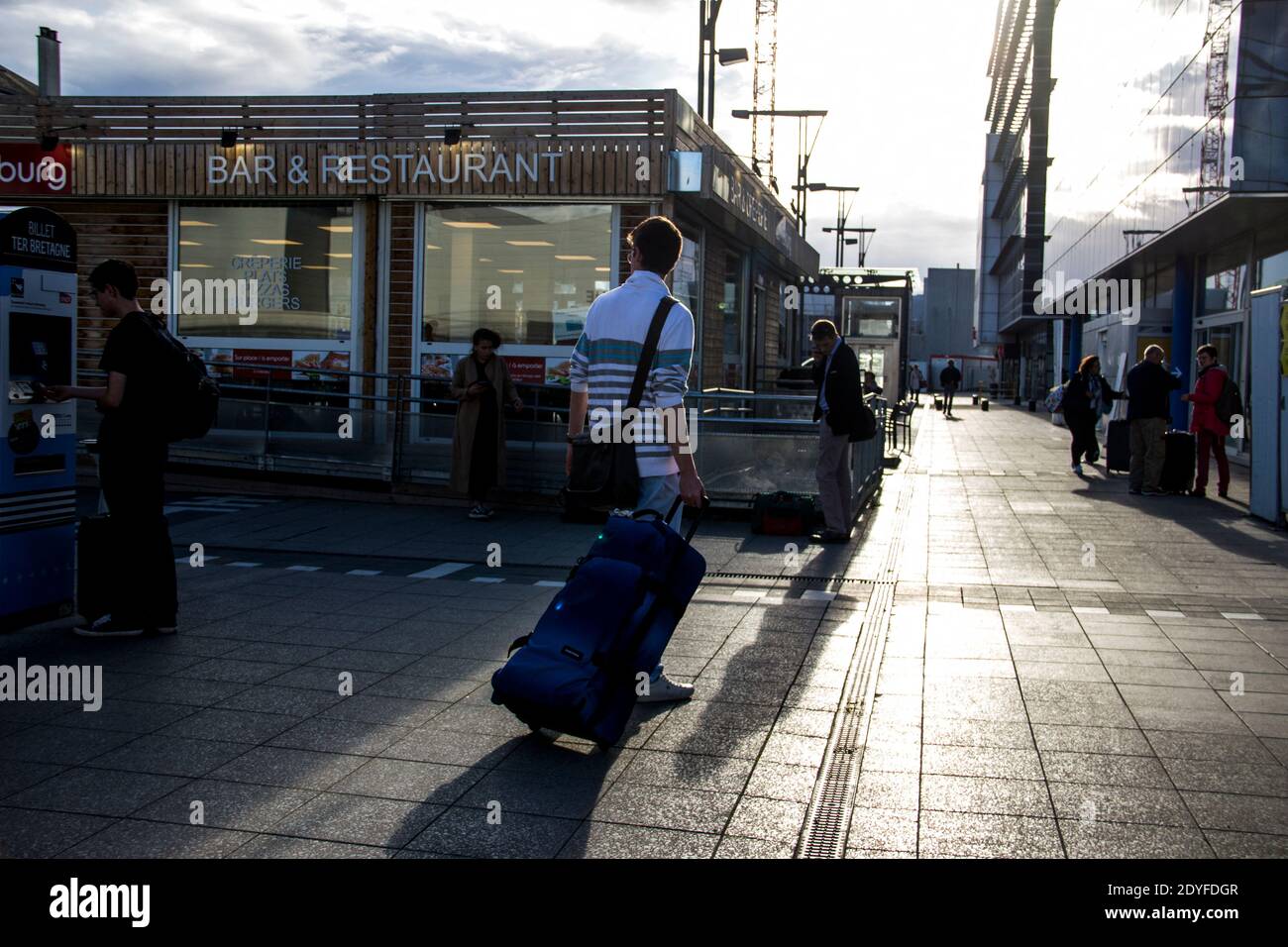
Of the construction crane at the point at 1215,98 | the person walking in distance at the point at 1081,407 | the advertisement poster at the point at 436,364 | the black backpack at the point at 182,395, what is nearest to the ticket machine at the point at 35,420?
the black backpack at the point at 182,395

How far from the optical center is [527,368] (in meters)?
14.0

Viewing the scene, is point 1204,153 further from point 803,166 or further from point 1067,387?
point 803,166

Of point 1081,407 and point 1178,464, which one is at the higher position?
point 1081,407

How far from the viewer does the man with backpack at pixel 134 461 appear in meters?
6.07

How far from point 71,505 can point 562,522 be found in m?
5.42

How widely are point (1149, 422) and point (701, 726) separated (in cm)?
1109

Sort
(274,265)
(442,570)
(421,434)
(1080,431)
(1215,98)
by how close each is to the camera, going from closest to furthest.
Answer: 1. (442,570)
2. (421,434)
3. (274,265)
4. (1080,431)
5. (1215,98)

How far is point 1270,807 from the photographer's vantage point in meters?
4.02

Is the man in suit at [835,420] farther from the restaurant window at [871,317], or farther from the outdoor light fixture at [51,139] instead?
the restaurant window at [871,317]

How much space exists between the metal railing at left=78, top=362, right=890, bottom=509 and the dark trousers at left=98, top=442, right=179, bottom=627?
6018 mm

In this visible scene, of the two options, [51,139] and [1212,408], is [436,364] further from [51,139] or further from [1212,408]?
[1212,408]

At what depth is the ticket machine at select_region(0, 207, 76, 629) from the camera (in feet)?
19.6

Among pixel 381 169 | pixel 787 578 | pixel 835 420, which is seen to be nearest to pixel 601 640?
pixel 787 578
